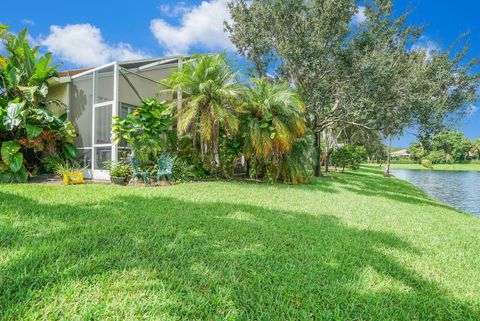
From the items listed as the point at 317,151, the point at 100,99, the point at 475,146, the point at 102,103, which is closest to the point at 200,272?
the point at 102,103

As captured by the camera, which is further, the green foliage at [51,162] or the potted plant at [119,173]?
the green foliage at [51,162]

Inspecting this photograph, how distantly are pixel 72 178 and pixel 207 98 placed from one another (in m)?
4.84

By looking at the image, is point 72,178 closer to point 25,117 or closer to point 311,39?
point 25,117

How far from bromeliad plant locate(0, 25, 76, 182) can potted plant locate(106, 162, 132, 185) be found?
189cm

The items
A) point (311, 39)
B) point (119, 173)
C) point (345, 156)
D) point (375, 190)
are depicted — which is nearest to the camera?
point (119, 173)

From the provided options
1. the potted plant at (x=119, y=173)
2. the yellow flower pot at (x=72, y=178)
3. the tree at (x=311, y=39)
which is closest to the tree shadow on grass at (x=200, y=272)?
the yellow flower pot at (x=72, y=178)

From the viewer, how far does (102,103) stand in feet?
29.0

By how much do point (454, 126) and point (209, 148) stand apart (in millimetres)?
9753

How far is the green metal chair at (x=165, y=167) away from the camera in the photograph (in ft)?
26.5

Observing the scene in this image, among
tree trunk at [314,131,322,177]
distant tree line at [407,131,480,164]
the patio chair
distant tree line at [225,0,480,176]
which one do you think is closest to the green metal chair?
the patio chair

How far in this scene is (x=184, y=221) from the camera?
394cm

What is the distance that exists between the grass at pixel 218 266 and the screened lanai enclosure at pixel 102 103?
439 centimetres

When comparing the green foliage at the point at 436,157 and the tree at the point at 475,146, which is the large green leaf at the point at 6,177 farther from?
the tree at the point at 475,146

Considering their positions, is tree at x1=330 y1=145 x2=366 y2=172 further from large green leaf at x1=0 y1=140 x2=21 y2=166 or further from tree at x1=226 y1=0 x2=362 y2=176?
large green leaf at x1=0 y1=140 x2=21 y2=166
